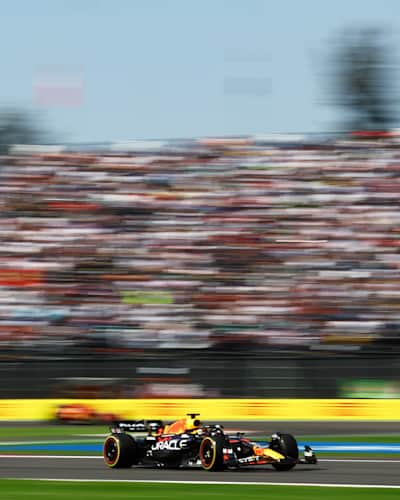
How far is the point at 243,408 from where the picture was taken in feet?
65.5

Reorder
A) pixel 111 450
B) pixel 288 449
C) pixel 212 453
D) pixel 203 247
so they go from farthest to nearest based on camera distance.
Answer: pixel 203 247, pixel 111 450, pixel 288 449, pixel 212 453

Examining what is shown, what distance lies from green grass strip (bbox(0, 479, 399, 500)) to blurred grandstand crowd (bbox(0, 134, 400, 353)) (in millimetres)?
11187

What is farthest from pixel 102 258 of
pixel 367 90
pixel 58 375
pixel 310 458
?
pixel 367 90

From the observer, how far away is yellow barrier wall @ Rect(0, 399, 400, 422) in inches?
769

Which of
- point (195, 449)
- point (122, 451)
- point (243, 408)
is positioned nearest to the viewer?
point (195, 449)

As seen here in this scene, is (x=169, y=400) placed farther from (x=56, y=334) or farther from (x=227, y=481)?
→ (x=227, y=481)

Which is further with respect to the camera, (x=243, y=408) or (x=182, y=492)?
(x=243, y=408)

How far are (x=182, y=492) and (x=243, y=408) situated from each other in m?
11.1

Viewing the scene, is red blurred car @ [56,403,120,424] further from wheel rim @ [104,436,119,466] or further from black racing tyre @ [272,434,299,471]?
black racing tyre @ [272,434,299,471]

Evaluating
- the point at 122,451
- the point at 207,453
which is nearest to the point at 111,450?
the point at 122,451

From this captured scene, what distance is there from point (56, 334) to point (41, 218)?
484 centimetres

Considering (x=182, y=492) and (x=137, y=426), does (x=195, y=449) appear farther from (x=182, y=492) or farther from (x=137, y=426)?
(x=182, y=492)

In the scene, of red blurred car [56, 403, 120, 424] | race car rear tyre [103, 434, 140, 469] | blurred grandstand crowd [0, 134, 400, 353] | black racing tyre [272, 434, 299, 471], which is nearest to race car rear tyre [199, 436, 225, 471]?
black racing tyre [272, 434, 299, 471]

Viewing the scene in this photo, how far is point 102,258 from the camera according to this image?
2417cm
